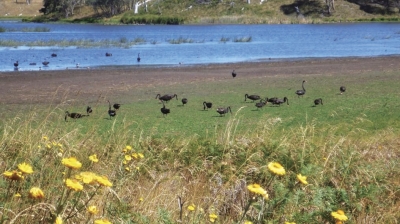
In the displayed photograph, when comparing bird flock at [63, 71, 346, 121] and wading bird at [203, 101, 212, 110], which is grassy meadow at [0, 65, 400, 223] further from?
wading bird at [203, 101, 212, 110]

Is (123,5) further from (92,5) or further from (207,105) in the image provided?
(207,105)

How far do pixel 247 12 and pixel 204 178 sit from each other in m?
104

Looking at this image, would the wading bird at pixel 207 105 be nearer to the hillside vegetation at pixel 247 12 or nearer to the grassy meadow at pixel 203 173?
the grassy meadow at pixel 203 173

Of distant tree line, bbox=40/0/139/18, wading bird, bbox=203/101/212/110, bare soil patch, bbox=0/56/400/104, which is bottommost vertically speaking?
distant tree line, bbox=40/0/139/18

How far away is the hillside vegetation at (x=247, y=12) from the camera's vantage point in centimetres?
10619

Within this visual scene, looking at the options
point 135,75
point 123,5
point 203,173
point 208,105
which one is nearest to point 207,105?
point 208,105

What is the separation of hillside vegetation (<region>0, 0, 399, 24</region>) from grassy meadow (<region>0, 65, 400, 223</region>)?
9285 centimetres

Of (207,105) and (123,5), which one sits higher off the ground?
(207,105)

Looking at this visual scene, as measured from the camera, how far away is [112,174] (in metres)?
8.23

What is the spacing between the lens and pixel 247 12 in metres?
112

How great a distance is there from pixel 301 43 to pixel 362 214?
5253 centimetres

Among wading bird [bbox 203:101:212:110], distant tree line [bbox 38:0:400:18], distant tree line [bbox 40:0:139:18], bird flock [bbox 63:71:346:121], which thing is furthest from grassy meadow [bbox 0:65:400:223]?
distant tree line [bbox 40:0:139:18]

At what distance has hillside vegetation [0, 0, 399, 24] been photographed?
10619cm

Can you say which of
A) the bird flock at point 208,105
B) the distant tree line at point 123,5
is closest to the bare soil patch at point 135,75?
the bird flock at point 208,105
